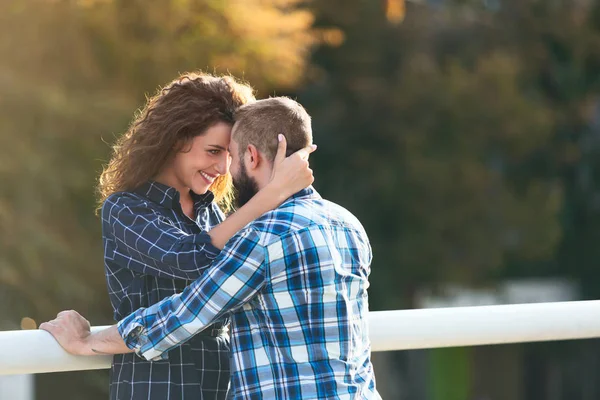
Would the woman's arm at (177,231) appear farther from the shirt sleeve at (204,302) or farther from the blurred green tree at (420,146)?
the blurred green tree at (420,146)

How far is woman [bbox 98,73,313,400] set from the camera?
7.40 ft

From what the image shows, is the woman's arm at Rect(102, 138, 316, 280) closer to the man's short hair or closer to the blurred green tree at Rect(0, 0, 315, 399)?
the man's short hair

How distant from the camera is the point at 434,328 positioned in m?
2.48

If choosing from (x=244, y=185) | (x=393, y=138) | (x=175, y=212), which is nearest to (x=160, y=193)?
(x=175, y=212)

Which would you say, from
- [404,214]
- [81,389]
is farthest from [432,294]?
[81,389]

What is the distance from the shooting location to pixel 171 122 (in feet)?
8.20

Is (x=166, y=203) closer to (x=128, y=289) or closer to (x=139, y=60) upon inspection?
(x=128, y=289)

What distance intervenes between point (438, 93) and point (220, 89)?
15.7 m

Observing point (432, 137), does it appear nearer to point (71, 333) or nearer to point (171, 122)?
point (171, 122)

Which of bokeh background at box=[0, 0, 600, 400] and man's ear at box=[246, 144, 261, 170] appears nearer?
man's ear at box=[246, 144, 261, 170]

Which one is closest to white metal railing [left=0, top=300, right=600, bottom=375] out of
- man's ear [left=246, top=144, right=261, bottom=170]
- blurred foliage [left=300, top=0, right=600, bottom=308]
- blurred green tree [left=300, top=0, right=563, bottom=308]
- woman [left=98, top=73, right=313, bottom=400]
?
woman [left=98, top=73, right=313, bottom=400]

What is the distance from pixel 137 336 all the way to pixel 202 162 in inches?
21.8

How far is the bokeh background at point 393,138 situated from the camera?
1079cm

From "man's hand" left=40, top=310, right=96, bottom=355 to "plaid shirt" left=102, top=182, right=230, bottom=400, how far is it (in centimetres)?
11
